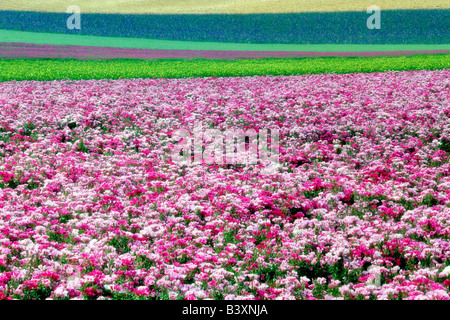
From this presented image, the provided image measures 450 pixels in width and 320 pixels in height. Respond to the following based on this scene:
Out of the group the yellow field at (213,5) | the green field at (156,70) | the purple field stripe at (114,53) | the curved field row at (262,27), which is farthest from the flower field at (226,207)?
the yellow field at (213,5)

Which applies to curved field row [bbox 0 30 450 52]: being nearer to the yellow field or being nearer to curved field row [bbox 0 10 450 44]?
curved field row [bbox 0 10 450 44]

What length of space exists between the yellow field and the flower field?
5274cm

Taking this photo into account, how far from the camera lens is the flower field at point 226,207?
A: 20.4 feet

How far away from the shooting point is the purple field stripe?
138ft

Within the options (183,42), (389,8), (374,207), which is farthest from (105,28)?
(374,207)

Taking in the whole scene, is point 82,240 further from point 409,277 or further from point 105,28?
point 105,28

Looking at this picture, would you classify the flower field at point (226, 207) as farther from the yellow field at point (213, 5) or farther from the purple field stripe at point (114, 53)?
the yellow field at point (213, 5)

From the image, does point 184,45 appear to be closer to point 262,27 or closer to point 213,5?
point 262,27

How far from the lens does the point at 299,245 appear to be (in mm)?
7078

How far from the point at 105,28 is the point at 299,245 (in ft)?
191

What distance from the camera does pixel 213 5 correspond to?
238 feet

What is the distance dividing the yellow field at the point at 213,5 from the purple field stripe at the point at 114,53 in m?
22.1

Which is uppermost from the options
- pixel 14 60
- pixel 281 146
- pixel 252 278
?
pixel 14 60

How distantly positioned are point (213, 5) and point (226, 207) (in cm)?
6797
